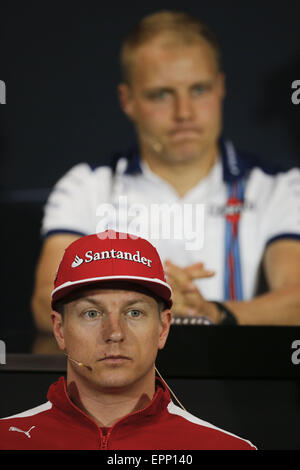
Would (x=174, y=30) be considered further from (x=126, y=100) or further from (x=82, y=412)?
(x=82, y=412)

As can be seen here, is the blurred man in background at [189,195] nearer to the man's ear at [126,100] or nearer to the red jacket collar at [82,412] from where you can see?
the man's ear at [126,100]

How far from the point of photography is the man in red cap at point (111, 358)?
146cm

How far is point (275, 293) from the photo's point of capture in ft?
8.59

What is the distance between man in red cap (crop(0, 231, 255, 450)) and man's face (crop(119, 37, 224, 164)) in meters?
1.23

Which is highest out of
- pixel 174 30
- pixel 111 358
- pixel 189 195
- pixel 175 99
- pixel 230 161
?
pixel 174 30

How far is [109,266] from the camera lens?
1473 mm

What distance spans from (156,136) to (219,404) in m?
1.07

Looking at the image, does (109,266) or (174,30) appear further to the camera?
(174,30)

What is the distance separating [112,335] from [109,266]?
0.46ft

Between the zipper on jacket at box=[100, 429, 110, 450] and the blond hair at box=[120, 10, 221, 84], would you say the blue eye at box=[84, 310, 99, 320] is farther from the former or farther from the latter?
the blond hair at box=[120, 10, 221, 84]

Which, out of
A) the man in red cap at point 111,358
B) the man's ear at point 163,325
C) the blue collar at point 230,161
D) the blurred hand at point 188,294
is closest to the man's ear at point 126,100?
the blue collar at point 230,161

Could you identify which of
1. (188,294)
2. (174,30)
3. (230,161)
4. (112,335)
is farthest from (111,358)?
(174,30)
